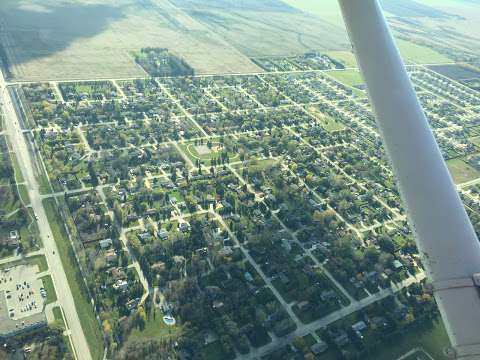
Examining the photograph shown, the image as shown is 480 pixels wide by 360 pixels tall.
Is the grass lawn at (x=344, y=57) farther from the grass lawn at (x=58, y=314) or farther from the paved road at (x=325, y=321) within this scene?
the grass lawn at (x=58, y=314)

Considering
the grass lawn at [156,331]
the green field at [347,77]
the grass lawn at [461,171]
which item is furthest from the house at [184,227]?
the green field at [347,77]

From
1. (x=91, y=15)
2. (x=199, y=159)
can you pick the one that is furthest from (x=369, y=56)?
(x=91, y=15)

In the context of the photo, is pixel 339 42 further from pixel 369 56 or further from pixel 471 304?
pixel 471 304

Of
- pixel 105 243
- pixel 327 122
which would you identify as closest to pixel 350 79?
pixel 327 122

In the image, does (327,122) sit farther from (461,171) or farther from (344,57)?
(344,57)

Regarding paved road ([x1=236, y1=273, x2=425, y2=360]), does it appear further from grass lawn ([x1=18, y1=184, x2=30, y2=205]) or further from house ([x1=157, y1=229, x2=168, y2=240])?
grass lawn ([x1=18, y1=184, x2=30, y2=205])

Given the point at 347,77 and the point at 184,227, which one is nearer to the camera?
the point at 184,227
